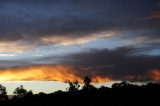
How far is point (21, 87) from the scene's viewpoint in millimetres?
185625

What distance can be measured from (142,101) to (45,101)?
2037 cm

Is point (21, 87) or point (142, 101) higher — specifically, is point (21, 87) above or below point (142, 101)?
above

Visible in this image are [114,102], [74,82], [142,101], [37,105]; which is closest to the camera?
[142,101]

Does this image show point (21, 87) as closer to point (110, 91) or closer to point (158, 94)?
point (110, 91)

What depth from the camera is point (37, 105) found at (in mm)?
65688

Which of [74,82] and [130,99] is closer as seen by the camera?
[130,99]

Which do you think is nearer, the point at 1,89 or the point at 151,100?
the point at 151,100

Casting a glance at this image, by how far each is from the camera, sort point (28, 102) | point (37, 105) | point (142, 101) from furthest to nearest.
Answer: point (28, 102), point (37, 105), point (142, 101)

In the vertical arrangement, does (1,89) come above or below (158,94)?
above

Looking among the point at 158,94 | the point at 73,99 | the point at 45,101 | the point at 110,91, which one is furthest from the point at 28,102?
the point at 158,94

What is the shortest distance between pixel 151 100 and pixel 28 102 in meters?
25.8

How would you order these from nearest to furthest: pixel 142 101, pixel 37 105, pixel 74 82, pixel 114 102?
pixel 142 101, pixel 114 102, pixel 37 105, pixel 74 82

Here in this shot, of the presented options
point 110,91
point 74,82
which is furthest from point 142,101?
point 74,82

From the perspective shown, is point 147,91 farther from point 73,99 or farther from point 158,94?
point 73,99
